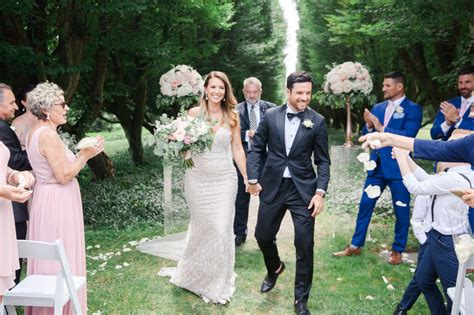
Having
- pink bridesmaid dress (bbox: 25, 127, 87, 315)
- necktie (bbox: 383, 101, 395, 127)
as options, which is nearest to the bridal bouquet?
pink bridesmaid dress (bbox: 25, 127, 87, 315)

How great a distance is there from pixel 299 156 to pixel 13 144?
303 cm

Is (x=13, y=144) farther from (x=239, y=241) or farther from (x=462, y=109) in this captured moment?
(x=462, y=109)

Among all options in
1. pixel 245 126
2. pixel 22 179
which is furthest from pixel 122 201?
pixel 22 179

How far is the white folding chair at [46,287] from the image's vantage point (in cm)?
335

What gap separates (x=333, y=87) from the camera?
25.9 feet

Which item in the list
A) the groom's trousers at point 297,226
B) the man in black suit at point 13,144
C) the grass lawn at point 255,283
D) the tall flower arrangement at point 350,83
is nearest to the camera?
the man in black suit at point 13,144

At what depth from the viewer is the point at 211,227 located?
5652 millimetres

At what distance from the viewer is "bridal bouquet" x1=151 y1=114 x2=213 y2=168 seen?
5.44 m

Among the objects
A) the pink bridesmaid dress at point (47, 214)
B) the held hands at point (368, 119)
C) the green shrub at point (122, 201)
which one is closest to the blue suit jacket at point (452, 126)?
the held hands at point (368, 119)

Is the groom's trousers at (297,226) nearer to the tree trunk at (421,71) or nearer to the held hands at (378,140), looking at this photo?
the held hands at (378,140)

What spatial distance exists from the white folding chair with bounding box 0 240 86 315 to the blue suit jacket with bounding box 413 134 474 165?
2.79m

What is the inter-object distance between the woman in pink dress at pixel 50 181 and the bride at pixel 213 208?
1.67 metres

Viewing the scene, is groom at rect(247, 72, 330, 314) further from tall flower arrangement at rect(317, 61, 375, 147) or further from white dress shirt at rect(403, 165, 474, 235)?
tall flower arrangement at rect(317, 61, 375, 147)

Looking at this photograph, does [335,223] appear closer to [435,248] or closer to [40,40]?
[435,248]
